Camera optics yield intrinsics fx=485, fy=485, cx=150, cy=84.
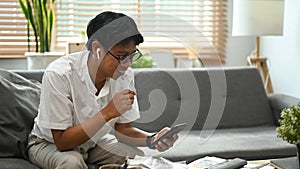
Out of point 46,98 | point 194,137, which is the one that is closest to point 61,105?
point 46,98

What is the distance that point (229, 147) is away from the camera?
7.95 ft

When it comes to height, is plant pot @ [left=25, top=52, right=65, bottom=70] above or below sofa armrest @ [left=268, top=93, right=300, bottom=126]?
above

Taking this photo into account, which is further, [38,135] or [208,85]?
[208,85]

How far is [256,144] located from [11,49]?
245cm

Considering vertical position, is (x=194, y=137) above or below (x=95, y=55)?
below

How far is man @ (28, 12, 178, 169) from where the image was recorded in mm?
1859

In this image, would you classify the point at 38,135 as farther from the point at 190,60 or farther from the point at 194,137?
the point at 190,60

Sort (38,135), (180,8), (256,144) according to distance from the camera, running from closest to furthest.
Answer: (38,135), (256,144), (180,8)

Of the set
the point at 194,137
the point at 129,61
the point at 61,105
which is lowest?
the point at 194,137

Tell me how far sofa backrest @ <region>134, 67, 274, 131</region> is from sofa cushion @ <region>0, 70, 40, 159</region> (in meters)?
0.66

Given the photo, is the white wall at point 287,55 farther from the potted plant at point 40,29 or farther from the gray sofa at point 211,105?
the potted plant at point 40,29

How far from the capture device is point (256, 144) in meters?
2.48

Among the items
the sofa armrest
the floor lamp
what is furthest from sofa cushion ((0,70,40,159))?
the floor lamp

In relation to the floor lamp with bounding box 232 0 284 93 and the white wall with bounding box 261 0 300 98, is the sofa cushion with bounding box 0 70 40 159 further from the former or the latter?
the white wall with bounding box 261 0 300 98
